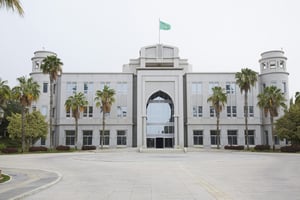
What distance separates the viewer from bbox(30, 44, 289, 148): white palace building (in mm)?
57594

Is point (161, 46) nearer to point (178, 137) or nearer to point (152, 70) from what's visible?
point (152, 70)

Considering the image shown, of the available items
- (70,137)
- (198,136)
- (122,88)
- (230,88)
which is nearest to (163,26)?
(122,88)

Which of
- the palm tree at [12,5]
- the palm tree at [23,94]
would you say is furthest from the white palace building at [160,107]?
the palm tree at [12,5]

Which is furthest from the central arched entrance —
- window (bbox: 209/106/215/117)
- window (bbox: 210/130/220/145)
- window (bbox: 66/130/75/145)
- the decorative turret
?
the decorative turret

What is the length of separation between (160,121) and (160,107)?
279cm

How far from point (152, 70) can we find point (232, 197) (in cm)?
4807

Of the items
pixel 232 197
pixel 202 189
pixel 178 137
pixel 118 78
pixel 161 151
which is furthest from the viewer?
pixel 118 78

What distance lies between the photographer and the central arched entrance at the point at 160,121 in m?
57.8

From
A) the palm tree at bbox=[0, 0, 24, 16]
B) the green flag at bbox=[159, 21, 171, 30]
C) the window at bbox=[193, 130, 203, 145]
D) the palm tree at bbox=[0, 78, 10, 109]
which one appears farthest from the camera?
the window at bbox=[193, 130, 203, 145]

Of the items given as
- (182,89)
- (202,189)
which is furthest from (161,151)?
(202,189)

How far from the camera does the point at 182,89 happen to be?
57.7m

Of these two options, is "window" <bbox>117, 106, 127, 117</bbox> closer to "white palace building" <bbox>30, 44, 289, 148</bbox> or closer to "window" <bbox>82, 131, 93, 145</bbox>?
"white palace building" <bbox>30, 44, 289, 148</bbox>

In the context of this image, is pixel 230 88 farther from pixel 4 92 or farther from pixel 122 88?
pixel 4 92

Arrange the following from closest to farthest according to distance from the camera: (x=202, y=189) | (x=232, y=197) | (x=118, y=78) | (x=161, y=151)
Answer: (x=232, y=197), (x=202, y=189), (x=161, y=151), (x=118, y=78)
